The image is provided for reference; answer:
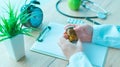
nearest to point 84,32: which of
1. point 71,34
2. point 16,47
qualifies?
point 71,34

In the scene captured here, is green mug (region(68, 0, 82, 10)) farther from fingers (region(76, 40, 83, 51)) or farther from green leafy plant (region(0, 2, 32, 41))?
green leafy plant (region(0, 2, 32, 41))

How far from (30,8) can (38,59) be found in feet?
0.83

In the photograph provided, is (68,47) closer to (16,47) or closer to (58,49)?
(58,49)

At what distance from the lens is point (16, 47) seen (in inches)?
28.9

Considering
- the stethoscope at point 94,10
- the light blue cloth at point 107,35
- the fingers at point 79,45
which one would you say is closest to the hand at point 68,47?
the fingers at point 79,45

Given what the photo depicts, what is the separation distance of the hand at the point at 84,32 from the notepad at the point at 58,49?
3cm

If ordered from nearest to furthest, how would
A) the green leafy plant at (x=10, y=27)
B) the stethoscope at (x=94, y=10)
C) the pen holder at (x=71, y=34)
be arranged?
the green leafy plant at (x=10, y=27)
the pen holder at (x=71, y=34)
the stethoscope at (x=94, y=10)

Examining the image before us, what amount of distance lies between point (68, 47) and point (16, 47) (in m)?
0.21

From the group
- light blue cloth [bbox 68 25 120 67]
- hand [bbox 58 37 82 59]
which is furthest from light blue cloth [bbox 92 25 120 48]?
hand [bbox 58 37 82 59]

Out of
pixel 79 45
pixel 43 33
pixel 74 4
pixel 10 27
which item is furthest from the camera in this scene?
pixel 74 4

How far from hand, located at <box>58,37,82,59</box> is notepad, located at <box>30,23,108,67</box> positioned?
2 centimetres

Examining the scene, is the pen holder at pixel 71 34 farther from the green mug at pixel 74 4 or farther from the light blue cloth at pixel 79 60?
the green mug at pixel 74 4

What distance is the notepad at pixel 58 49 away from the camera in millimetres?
787

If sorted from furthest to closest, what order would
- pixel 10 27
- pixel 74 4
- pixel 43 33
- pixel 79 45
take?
1. pixel 74 4
2. pixel 43 33
3. pixel 79 45
4. pixel 10 27
